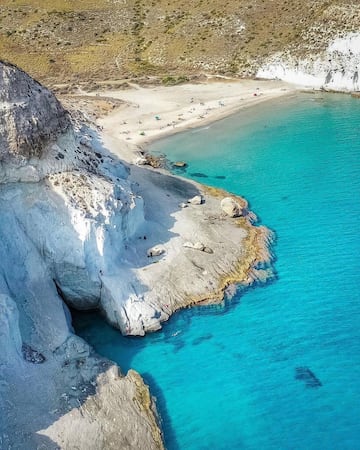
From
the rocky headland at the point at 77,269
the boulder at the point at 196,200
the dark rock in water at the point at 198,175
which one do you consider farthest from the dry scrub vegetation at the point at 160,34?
the rocky headland at the point at 77,269

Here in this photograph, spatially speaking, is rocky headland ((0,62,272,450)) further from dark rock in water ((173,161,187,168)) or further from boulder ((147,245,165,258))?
dark rock in water ((173,161,187,168))

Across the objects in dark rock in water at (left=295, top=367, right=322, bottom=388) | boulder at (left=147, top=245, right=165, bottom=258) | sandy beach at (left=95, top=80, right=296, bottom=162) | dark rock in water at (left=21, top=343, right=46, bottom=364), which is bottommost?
dark rock in water at (left=295, top=367, right=322, bottom=388)

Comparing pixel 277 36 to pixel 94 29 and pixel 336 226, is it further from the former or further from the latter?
pixel 336 226

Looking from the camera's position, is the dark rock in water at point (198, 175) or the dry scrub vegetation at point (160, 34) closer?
the dark rock in water at point (198, 175)

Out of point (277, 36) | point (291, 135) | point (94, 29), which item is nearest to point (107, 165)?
point (291, 135)

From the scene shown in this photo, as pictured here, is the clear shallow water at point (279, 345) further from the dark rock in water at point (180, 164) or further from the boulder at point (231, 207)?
the dark rock in water at point (180, 164)

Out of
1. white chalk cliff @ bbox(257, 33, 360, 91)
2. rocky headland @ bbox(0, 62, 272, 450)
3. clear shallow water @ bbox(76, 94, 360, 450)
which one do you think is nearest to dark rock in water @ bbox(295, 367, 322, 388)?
clear shallow water @ bbox(76, 94, 360, 450)

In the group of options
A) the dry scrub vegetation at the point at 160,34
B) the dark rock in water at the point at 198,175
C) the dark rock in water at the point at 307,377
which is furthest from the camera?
the dry scrub vegetation at the point at 160,34
